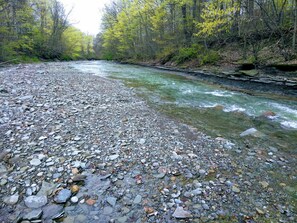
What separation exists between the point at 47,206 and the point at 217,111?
6057mm

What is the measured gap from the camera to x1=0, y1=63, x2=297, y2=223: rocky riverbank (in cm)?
253

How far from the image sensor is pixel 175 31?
22.0 meters

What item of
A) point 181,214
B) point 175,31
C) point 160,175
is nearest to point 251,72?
point 160,175

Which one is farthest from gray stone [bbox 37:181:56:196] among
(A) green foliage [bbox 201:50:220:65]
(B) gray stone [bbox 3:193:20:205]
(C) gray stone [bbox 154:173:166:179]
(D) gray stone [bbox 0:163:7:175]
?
(A) green foliage [bbox 201:50:220:65]

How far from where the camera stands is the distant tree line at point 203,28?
12.3 meters

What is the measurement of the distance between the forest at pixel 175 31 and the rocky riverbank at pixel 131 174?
9885 mm

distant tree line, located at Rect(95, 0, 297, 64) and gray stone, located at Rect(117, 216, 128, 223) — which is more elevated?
distant tree line, located at Rect(95, 0, 297, 64)

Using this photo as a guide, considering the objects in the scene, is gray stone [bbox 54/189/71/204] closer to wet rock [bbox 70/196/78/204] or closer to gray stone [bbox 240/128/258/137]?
wet rock [bbox 70/196/78/204]

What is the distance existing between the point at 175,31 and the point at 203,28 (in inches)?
284

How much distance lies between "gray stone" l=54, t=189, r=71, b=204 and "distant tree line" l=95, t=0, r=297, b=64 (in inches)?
487

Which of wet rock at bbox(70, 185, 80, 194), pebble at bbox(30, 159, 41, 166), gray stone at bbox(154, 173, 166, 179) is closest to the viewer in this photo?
wet rock at bbox(70, 185, 80, 194)

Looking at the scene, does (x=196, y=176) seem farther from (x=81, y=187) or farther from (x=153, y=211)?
(x=81, y=187)

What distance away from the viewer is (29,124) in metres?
4.80

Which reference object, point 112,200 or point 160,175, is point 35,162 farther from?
point 160,175
